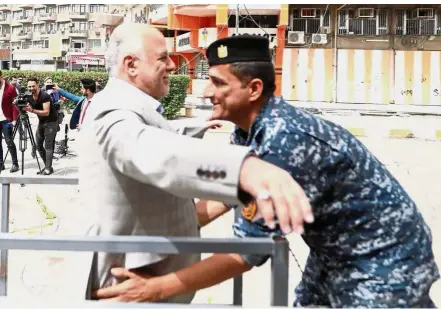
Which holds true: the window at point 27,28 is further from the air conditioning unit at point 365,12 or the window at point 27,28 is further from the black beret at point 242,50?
the black beret at point 242,50

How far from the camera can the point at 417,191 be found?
764cm

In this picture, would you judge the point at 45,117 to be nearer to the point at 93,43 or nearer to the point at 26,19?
the point at 93,43

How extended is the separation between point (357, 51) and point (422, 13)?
404 centimetres

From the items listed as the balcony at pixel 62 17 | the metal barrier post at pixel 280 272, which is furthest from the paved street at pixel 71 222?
the balcony at pixel 62 17

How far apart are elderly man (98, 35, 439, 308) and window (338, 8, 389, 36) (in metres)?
28.9

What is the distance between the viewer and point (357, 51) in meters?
29.0

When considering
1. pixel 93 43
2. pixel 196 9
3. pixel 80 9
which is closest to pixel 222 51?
pixel 196 9

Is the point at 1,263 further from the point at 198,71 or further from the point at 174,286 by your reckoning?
the point at 198,71

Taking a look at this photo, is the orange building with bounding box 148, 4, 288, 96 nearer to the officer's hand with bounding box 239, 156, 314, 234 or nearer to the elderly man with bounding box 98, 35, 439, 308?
the elderly man with bounding box 98, 35, 439, 308

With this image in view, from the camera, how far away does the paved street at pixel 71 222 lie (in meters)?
3.49

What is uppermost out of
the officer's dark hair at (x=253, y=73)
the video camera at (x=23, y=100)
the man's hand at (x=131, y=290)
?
the video camera at (x=23, y=100)

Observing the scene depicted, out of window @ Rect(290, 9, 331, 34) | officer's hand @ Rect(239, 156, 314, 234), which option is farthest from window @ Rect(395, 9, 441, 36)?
officer's hand @ Rect(239, 156, 314, 234)

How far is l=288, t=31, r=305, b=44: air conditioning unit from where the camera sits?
2822cm

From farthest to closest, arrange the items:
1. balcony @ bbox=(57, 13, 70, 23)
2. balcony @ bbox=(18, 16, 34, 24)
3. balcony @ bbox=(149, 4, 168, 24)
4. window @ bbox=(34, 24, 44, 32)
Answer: window @ bbox=(34, 24, 44, 32) < balcony @ bbox=(18, 16, 34, 24) < balcony @ bbox=(57, 13, 70, 23) < balcony @ bbox=(149, 4, 168, 24)
